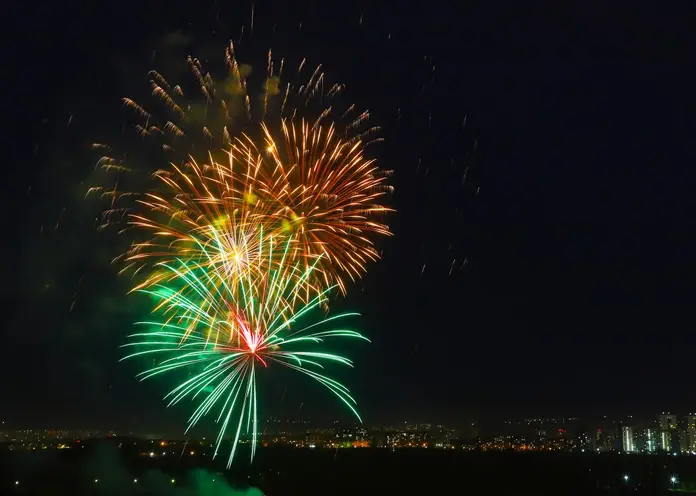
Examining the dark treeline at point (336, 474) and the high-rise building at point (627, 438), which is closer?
the dark treeline at point (336, 474)

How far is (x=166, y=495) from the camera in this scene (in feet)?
111

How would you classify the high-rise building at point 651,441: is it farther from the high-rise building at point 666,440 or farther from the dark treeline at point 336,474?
the dark treeline at point 336,474

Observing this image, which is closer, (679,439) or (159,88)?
(159,88)

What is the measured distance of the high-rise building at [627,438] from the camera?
8775 cm

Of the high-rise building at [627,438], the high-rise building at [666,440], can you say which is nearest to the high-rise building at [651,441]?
the high-rise building at [627,438]

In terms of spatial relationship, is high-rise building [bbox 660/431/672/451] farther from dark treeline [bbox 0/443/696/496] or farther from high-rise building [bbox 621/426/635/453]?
dark treeline [bbox 0/443/696/496]

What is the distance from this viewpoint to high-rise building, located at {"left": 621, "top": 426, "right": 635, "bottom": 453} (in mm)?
87750

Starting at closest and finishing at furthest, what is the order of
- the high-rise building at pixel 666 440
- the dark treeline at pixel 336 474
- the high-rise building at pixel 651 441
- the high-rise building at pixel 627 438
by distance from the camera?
the dark treeline at pixel 336 474
the high-rise building at pixel 666 440
the high-rise building at pixel 651 441
the high-rise building at pixel 627 438

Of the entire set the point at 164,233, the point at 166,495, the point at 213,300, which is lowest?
the point at 166,495

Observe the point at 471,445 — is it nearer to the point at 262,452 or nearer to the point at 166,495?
the point at 262,452

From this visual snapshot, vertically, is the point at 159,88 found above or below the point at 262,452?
above

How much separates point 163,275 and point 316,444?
77.8 metres

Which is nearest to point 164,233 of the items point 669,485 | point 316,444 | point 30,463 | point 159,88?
point 159,88

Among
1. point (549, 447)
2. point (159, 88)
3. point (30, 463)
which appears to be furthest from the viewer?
point (549, 447)
